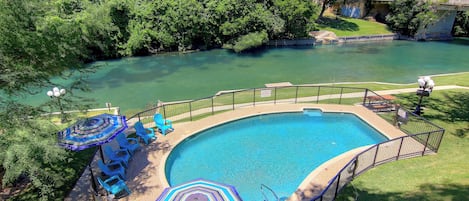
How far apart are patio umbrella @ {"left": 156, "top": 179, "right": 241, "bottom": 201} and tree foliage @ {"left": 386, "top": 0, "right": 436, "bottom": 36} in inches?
1657

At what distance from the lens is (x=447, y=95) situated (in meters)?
17.5

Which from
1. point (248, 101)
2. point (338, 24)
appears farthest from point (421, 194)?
point (338, 24)

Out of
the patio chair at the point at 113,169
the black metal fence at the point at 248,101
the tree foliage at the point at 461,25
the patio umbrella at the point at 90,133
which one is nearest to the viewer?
the patio umbrella at the point at 90,133

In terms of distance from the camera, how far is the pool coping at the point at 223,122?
9695 millimetres

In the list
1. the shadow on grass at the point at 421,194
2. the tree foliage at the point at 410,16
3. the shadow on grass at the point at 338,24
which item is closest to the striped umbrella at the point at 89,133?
the shadow on grass at the point at 421,194

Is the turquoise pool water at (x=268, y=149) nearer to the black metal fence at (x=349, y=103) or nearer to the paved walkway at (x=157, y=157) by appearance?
the paved walkway at (x=157, y=157)

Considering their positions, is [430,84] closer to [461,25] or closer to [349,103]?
[349,103]

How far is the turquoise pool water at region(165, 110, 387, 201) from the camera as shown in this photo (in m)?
11.1

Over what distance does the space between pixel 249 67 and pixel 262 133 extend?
1582 centimetres

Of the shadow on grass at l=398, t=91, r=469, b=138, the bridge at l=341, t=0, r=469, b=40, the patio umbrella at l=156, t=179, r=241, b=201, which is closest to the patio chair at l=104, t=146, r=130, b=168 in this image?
the patio umbrella at l=156, t=179, r=241, b=201

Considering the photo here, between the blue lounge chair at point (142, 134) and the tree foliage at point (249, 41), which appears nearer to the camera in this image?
the blue lounge chair at point (142, 134)

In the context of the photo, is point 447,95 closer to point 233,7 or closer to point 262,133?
point 262,133

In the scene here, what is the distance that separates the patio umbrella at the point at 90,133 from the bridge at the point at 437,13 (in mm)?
36229

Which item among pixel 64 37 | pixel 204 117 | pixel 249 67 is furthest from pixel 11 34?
pixel 249 67
